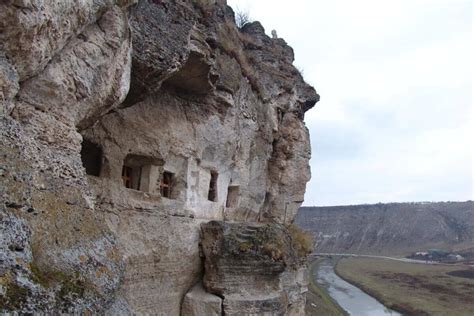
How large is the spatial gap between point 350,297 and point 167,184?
28.6 meters

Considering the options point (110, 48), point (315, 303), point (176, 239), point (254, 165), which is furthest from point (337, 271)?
point (110, 48)

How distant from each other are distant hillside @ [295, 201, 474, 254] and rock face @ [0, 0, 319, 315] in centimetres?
6528

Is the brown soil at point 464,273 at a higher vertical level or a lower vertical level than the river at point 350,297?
higher

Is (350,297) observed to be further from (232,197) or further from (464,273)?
(232,197)

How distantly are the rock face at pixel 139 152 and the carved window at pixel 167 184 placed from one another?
0.05 m

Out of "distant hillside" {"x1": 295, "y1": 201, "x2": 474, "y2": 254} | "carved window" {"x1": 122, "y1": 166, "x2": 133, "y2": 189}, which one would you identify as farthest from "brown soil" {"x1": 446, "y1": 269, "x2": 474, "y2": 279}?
"carved window" {"x1": 122, "y1": 166, "x2": 133, "y2": 189}

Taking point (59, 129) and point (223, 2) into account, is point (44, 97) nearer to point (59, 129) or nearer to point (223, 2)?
point (59, 129)

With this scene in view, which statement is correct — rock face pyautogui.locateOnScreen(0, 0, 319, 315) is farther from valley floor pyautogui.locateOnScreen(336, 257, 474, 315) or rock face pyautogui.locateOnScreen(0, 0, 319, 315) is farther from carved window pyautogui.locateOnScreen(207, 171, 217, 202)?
valley floor pyautogui.locateOnScreen(336, 257, 474, 315)

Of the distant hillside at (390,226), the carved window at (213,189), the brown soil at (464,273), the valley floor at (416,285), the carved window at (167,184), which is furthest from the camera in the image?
the distant hillside at (390,226)

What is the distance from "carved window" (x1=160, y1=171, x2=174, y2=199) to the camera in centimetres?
880

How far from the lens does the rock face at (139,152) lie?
359cm

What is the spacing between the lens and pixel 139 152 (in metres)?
7.96

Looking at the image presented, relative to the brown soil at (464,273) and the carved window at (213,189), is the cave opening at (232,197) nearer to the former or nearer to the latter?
the carved window at (213,189)

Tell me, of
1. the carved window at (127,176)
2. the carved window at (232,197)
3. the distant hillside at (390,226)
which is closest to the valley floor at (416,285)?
the carved window at (232,197)
